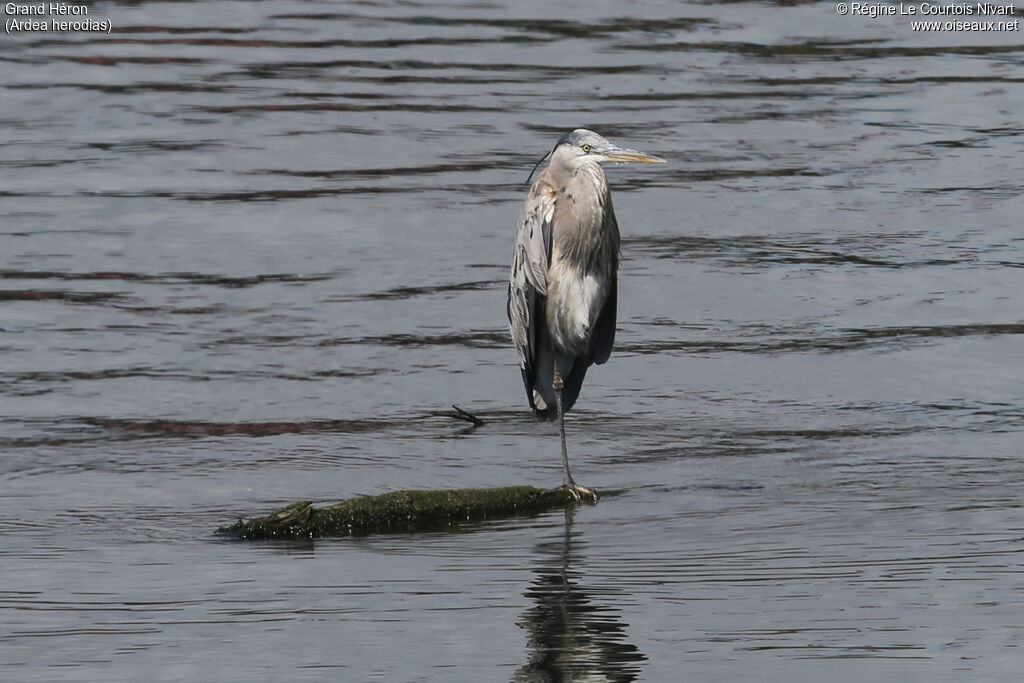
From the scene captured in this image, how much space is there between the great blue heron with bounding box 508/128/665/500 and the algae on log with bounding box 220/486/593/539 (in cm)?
60

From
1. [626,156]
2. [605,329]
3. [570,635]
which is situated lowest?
[570,635]

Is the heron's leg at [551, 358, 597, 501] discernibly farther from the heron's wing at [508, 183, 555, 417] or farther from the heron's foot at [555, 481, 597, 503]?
the heron's wing at [508, 183, 555, 417]

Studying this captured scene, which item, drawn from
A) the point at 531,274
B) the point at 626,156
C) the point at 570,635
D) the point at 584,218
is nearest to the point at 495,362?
the point at 531,274

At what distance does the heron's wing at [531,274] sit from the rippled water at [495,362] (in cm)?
59

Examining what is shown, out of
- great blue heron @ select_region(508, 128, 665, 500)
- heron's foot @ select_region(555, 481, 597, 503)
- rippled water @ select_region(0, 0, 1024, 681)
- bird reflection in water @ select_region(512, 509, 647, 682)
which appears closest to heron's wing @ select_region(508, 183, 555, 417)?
great blue heron @ select_region(508, 128, 665, 500)

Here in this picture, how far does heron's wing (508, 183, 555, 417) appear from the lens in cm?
841

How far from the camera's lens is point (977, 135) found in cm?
1697

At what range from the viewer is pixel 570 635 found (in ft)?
19.5

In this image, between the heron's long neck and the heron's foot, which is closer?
the heron's foot

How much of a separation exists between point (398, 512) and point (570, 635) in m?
1.50

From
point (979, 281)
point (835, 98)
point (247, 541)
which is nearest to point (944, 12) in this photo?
point (835, 98)

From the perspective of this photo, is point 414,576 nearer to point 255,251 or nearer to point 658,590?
point 658,590

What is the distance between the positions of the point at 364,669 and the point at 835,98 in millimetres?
14116

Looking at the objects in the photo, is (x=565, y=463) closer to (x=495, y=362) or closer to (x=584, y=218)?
(x=584, y=218)
